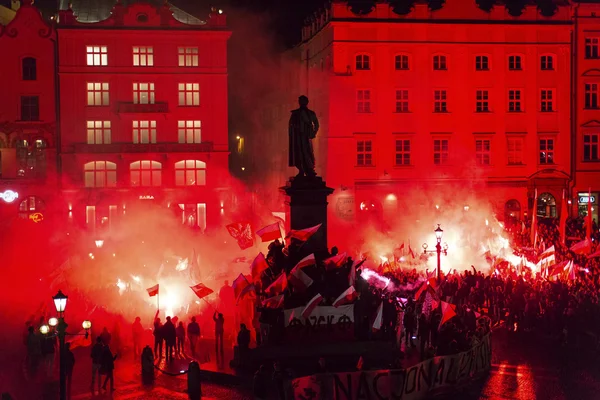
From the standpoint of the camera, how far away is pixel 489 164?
52625mm

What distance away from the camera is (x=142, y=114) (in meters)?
51.7

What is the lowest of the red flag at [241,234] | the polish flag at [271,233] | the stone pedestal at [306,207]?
the red flag at [241,234]

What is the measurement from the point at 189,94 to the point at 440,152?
1528 cm

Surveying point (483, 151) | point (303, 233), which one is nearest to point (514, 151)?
point (483, 151)

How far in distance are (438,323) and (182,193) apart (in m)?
31.8

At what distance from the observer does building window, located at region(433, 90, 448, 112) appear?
5244cm

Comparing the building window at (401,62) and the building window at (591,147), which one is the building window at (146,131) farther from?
the building window at (591,147)

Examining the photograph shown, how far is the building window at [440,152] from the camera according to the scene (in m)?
52.2

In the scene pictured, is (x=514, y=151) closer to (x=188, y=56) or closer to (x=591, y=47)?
(x=591, y=47)

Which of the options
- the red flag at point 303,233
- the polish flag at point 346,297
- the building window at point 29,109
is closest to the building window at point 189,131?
the building window at point 29,109

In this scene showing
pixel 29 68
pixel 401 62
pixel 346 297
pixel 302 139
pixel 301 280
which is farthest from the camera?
pixel 401 62

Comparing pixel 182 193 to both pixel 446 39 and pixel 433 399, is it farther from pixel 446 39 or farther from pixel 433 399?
pixel 433 399

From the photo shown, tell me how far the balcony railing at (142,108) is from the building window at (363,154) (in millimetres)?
11414

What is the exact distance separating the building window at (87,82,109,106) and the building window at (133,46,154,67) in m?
2.26
